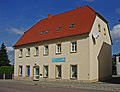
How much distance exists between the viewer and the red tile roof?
31431mm

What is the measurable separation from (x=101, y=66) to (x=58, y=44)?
22.4 feet

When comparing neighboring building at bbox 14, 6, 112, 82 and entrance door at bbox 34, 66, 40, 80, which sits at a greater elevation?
neighboring building at bbox 14, 6, 112, 82

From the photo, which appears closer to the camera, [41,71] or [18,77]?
[41,71]

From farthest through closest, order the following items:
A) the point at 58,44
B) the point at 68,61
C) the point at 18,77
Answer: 1. the point at 18,77
2. the point at 58,44
3. the point at 68,61

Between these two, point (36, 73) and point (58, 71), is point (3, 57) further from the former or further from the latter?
point (58, 71)

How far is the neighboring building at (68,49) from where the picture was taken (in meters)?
29.7

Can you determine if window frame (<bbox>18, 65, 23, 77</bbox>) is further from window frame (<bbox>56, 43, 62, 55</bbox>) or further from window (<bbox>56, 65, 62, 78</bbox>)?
window frame (<bbox>56, 43, 62, 55</bbox>)

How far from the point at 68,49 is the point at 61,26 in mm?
5364

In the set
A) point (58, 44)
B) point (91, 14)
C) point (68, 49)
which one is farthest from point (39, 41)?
Result: point (91, 14)

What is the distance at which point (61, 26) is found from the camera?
116ft

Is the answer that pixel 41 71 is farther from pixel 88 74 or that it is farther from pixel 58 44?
pixel 88 74

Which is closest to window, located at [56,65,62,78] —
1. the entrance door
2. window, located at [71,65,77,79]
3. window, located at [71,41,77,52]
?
window, located at [71,65,77,79]

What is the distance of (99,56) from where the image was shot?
32312 mm

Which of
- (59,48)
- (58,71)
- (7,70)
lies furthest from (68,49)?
(7,70)
